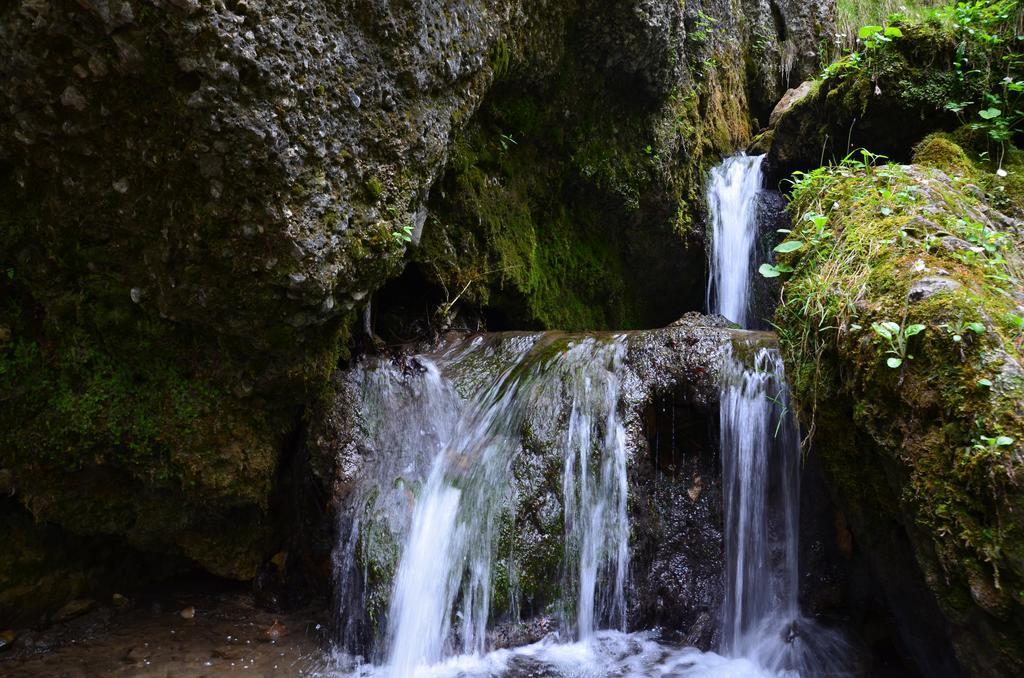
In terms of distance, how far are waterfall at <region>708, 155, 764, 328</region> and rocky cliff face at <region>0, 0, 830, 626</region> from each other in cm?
285

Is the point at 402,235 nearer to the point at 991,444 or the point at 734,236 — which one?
the point at 991,444

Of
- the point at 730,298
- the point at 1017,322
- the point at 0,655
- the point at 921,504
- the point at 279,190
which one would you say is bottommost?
the point at 0,655

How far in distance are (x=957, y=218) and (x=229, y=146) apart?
346 centimetres

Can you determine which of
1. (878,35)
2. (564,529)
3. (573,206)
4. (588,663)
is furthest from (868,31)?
(588,663)

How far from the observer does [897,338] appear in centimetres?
253

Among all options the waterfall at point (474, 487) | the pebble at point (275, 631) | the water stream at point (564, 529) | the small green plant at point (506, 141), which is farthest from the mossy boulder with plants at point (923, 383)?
the pebble at point (275, 631)

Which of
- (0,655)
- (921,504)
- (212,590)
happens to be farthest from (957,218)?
(0,655)

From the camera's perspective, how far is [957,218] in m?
3.13

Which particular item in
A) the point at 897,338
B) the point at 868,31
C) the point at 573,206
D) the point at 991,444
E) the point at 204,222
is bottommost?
the point at 991,444

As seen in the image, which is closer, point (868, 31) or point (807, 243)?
point (807, 243)

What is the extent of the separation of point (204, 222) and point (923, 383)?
3.13 metres

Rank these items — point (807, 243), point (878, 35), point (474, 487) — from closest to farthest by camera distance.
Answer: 1. point (807, 243)
2. point (474, 487)
3. point (878, 35)

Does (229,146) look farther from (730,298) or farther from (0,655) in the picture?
(730,298)

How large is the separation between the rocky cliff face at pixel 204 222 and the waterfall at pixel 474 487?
67cm
